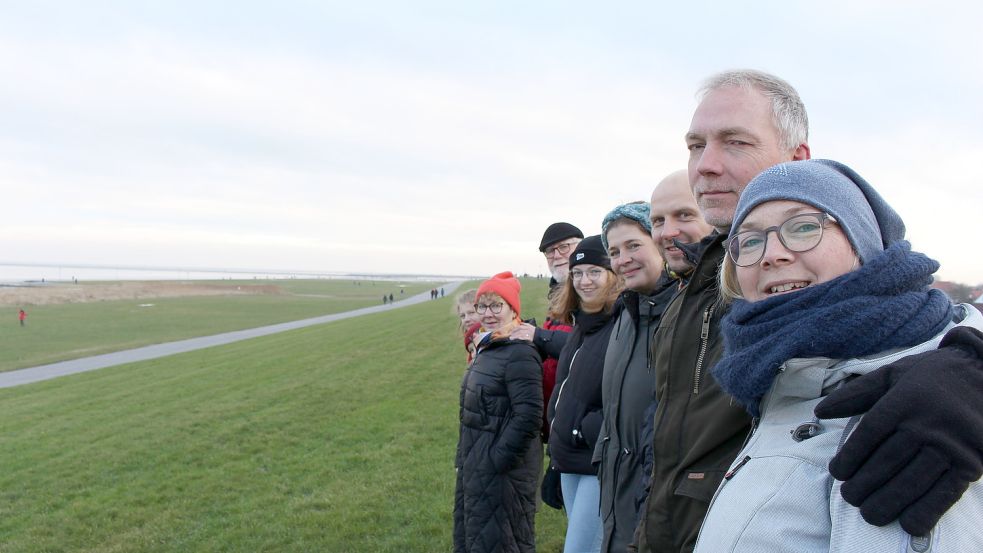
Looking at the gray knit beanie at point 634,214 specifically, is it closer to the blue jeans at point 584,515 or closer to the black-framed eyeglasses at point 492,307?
the blue jeans at point 584,515

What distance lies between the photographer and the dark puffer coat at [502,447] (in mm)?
4316

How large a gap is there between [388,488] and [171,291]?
Answer: 277 feet

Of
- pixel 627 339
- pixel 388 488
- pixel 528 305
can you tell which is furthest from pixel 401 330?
pixel 627 339

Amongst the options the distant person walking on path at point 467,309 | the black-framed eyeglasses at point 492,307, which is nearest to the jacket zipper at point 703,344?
the black-framed eyeglasses at point 492,307

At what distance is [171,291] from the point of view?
8244 cm

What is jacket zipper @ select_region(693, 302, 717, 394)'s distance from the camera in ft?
6.48

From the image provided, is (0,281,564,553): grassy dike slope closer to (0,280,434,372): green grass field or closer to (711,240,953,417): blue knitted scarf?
(711,240,953,417): blue knitted scarf

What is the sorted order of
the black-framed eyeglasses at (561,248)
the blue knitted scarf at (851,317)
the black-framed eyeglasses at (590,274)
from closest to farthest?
the blue knitted scarf at (851,317), the black-framed eyeglasses at (590,274), the black-framed eyeglasses at (561,248)

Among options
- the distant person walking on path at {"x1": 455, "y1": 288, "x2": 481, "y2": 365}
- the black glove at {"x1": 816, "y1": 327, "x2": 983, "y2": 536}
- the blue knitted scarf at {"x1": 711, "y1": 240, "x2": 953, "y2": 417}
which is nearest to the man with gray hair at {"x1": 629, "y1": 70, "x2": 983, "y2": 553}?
the blue knitted scarf at {"x1": 711, "y1": 240, "x2": 953, "y2": 417}

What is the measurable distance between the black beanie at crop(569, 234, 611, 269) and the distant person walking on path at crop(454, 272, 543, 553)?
2.49 ft

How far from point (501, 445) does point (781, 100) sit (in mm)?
2925

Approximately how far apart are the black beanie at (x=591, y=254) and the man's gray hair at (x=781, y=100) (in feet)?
6.33

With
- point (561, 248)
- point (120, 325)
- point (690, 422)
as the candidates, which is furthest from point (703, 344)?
point (120, 325)

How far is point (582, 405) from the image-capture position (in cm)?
353
